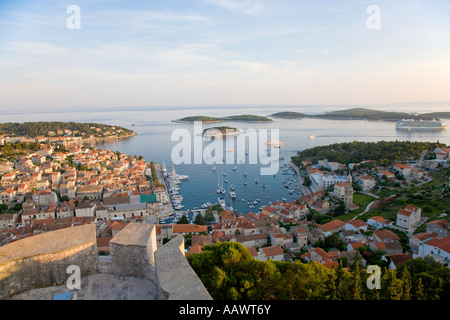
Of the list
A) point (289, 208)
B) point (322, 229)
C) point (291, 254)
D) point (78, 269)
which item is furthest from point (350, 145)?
point (78, 269)

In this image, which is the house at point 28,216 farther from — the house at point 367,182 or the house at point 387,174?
the house at point 387,174

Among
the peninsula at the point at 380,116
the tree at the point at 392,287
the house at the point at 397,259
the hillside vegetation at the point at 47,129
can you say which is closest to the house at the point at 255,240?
the house at the point at 397,259

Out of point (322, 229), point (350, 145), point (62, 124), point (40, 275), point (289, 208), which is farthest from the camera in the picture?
point (62, 124)

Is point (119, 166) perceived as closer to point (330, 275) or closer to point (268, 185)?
point (268, 185)

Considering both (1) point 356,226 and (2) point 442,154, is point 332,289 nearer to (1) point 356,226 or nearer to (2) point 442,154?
(1) point 356,226

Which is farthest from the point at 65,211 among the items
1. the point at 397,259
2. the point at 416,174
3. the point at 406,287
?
the point at 416,174

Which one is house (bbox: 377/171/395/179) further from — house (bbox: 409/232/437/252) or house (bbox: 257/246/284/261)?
house (bbox: 257/246/284/261)

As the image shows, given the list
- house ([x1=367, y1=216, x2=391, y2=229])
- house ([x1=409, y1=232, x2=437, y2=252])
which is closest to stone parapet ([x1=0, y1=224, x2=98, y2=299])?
house ([x1=409, y1=232, x2=437, y2=252])
